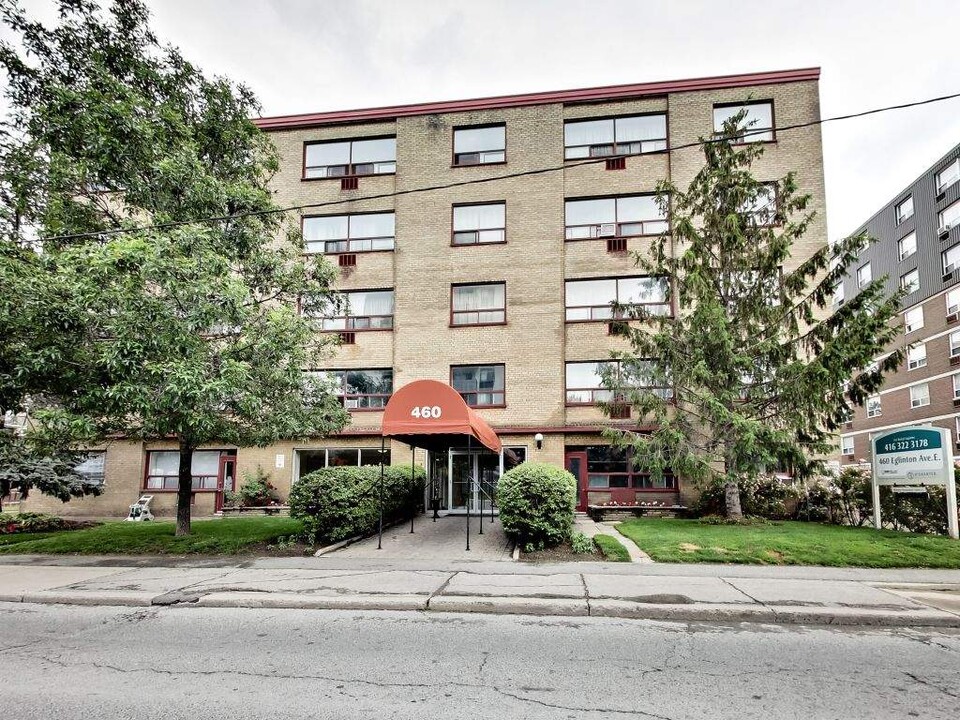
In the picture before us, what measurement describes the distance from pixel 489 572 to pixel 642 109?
60.9 feet

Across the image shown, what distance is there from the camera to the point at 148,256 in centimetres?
1027

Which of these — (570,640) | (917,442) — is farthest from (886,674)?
(917,442)

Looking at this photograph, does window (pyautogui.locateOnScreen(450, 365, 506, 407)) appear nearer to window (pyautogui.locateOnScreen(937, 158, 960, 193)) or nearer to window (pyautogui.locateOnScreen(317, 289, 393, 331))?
window (pyautogui.locateOnScreen(317, 289, 393, 331))

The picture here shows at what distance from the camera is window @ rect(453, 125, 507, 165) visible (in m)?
22.6

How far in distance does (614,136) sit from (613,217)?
3.19 meters

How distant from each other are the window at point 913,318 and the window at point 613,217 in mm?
27659

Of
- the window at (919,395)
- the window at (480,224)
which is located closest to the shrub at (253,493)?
the window at (480,224)

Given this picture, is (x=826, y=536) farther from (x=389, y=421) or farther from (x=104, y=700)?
(x=104, y=700)

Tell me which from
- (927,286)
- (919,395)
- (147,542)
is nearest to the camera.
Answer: (147,542)

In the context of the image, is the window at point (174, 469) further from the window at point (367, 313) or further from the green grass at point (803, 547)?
the green grass at point (803, 547)

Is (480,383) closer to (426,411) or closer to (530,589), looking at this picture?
(426,411)

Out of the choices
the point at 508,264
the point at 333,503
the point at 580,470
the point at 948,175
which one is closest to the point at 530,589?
the point at 333,503

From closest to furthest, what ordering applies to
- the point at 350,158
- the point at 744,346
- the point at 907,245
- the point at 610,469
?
1. the point at 744,346
2. the point at 610,469
3. the point at 350,158
4. the point at 907,245

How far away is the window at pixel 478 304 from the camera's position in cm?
2125
